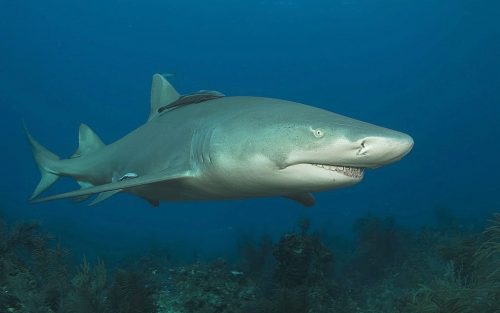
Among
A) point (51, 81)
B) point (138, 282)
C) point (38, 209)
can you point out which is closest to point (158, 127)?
point (138, 282)

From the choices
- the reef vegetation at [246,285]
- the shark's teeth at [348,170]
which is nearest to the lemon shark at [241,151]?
the shark's teeth at [348,170]

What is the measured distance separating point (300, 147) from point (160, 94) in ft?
14.6

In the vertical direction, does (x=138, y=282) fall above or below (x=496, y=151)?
below

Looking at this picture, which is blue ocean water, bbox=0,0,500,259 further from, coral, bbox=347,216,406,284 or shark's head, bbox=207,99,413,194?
shark's head, bbox=207,99,413,194

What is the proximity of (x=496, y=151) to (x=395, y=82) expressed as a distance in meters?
30.9

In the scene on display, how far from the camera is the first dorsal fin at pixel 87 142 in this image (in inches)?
323

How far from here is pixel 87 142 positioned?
8.30 metres

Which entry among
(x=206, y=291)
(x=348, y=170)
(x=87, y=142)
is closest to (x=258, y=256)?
(x=206, y=291)

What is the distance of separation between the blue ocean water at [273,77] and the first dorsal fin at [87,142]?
154 feet

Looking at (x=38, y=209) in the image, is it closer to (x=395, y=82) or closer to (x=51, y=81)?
(x=51, y=81)

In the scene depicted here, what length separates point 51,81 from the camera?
8900 cm

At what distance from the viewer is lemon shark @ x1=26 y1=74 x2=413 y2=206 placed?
10.9ft

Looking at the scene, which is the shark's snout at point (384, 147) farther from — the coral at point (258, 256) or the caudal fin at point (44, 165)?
the coral at point (258, 256)

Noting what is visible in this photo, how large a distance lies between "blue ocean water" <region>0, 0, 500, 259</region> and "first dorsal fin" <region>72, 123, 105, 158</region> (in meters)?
46.8
